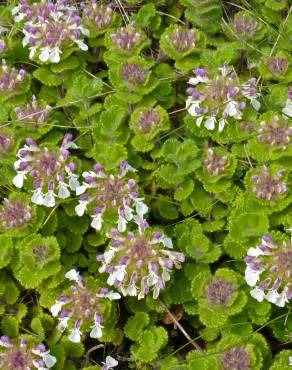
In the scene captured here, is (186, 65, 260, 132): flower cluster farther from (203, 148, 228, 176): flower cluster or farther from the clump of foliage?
(203, 148, 228, 176): flower cluster

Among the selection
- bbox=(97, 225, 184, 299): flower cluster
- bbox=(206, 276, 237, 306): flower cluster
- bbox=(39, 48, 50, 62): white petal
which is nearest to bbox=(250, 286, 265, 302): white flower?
bbox=(206, 276, 237, 306): flower cluster

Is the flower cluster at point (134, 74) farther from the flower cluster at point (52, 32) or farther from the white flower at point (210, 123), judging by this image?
the white flower at point (210, 123)

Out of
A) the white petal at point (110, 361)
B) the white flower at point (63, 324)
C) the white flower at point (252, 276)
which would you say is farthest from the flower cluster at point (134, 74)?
the white petal at point (110, 361)

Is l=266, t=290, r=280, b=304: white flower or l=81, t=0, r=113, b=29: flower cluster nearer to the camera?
l=266, t=290, r=280, b=304: white flower

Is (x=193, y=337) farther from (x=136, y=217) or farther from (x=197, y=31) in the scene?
(x=197, y=31)

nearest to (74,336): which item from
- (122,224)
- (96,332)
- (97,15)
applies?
(96,332)

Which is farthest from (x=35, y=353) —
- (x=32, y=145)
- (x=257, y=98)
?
(x=257, y=98)

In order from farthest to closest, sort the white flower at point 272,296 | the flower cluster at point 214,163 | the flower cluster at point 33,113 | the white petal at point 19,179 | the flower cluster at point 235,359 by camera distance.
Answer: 1. the flower cluster at point 33,113
2. the flower cluster at point 214,163
3. the white petal at point 19,179
4. the white flower at point 272,296
5. the flower cluster at point 235,359
